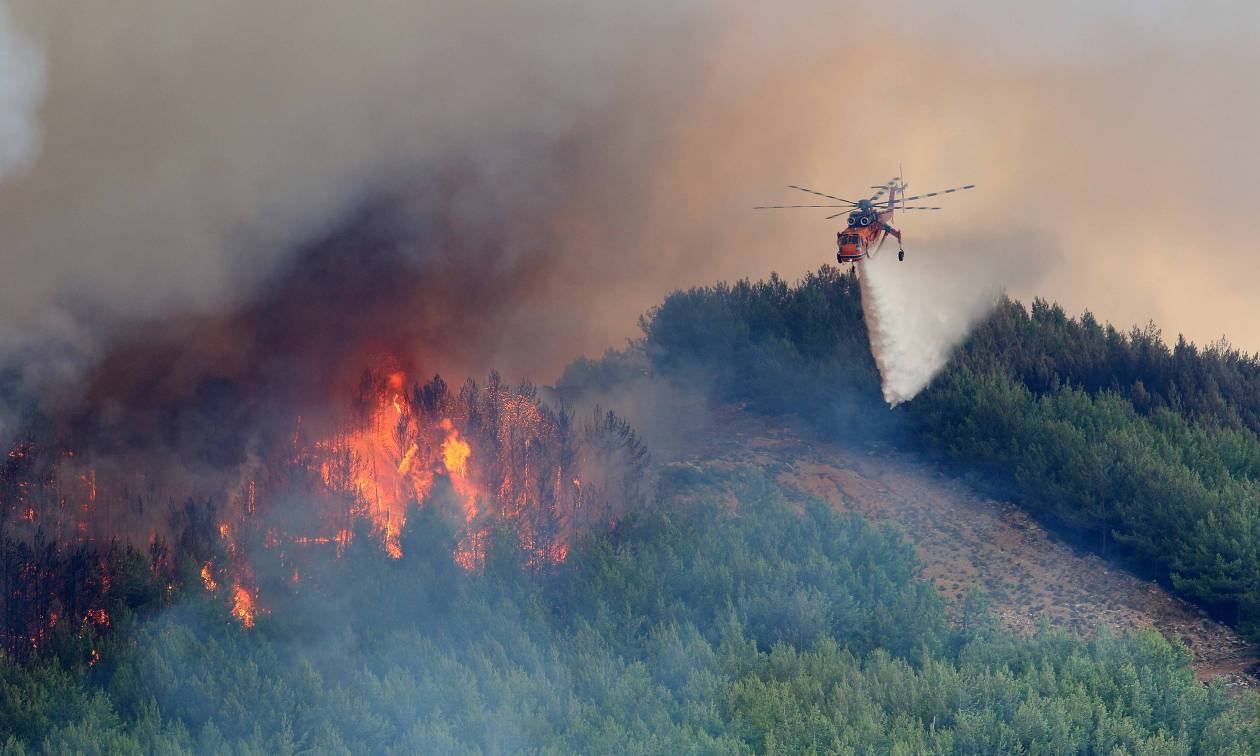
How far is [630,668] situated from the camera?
31.3 m

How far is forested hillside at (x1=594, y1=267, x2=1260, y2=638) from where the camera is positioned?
38.7 meters

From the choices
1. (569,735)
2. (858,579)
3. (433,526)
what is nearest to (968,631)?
(858,579)

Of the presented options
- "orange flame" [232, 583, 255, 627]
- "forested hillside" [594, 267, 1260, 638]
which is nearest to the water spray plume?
"forested hillside" [594, 267, 1260, 638]

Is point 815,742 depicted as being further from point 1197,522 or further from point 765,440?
point 765,440

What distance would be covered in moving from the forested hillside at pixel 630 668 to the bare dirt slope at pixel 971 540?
3156mm

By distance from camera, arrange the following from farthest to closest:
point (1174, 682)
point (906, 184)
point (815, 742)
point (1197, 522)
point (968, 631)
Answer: point (906, 184) < point (1197, 522) < point (968, 631) < point (1174, 682) < point (815, 742)

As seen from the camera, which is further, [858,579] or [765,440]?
[765,440]

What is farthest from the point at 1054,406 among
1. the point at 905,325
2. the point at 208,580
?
the point at 208,580

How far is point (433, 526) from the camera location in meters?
38.7

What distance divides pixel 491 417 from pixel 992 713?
21662 millimetres

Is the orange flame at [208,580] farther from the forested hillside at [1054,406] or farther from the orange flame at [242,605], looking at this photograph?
the forested hillside at [1054,406]

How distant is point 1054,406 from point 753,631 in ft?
52.5

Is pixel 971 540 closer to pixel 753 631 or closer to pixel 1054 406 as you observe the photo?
pixel 1054 406

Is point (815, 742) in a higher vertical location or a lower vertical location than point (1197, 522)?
lower
